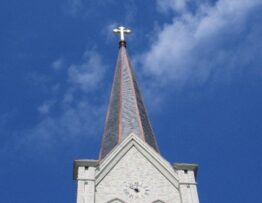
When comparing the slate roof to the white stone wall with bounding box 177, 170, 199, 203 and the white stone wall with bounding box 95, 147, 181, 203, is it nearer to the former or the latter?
the white stone wall with bounding box 95, 147, 181, 203

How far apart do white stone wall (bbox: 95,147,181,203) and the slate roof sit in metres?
1.95

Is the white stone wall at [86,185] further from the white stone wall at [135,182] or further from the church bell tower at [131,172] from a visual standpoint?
the white stone wall at [135,182]

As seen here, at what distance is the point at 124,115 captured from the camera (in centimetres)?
3459

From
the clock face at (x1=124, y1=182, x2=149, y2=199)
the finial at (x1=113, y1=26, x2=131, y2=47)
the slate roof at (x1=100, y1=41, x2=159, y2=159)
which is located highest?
the finial at (x1=113, y1=26, x2=131, y2=47)

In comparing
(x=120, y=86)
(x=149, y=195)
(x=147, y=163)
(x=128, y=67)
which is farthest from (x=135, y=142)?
(x=128, y=67)

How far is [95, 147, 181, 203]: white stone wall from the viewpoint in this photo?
93.9ft

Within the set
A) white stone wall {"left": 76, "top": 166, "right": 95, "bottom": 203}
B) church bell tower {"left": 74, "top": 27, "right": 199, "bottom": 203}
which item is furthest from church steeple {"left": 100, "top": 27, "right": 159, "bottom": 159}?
white stone wall {"left": 76, "top": 166, "right": 95, "bottom": 203}

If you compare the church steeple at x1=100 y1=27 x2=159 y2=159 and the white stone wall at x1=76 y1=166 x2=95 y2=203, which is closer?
the white stone wall at x1=76 y1=166 x2=95 y2=203

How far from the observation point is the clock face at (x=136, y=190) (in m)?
28.7

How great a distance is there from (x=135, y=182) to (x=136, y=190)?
0.48 meters

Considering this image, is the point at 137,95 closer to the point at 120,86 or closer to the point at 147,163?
the point at 120,86

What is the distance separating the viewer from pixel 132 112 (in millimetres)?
34906

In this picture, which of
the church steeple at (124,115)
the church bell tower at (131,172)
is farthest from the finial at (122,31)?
the church bell tower at (131,172)

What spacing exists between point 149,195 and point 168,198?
78 centimetres
